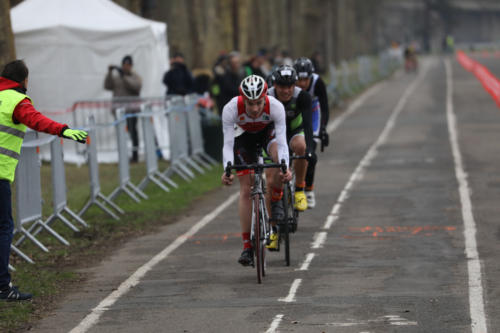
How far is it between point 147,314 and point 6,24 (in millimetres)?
6073

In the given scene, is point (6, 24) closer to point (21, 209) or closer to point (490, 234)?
point (21, 209)

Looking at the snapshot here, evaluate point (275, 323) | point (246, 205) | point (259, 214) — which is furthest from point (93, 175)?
point (275, 323)

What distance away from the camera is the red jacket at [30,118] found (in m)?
9.27

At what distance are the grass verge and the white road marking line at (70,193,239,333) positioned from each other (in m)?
0.46

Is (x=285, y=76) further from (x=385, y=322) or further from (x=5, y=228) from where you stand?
(x=385, y=322)

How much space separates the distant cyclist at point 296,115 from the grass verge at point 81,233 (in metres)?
2.38

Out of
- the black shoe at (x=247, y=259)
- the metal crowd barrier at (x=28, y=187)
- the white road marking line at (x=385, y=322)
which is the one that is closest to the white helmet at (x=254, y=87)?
the black shoe at (x=247, y=259)

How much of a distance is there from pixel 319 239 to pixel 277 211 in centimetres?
177

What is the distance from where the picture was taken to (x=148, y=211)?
16031 mm

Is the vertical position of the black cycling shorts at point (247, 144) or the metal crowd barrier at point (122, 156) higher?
the black cycling shorts at point (247, 144)

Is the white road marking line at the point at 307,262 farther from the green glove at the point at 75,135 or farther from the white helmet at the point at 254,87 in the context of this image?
the green glove at the point at 75,135

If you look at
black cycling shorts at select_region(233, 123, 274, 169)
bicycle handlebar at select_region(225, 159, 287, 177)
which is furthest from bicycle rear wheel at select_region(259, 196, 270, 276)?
black cycling shorts at select_region(233, 123, 274, 169)

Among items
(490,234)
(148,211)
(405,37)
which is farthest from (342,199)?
(405,37)

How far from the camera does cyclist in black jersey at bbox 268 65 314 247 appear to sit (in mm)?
11500
